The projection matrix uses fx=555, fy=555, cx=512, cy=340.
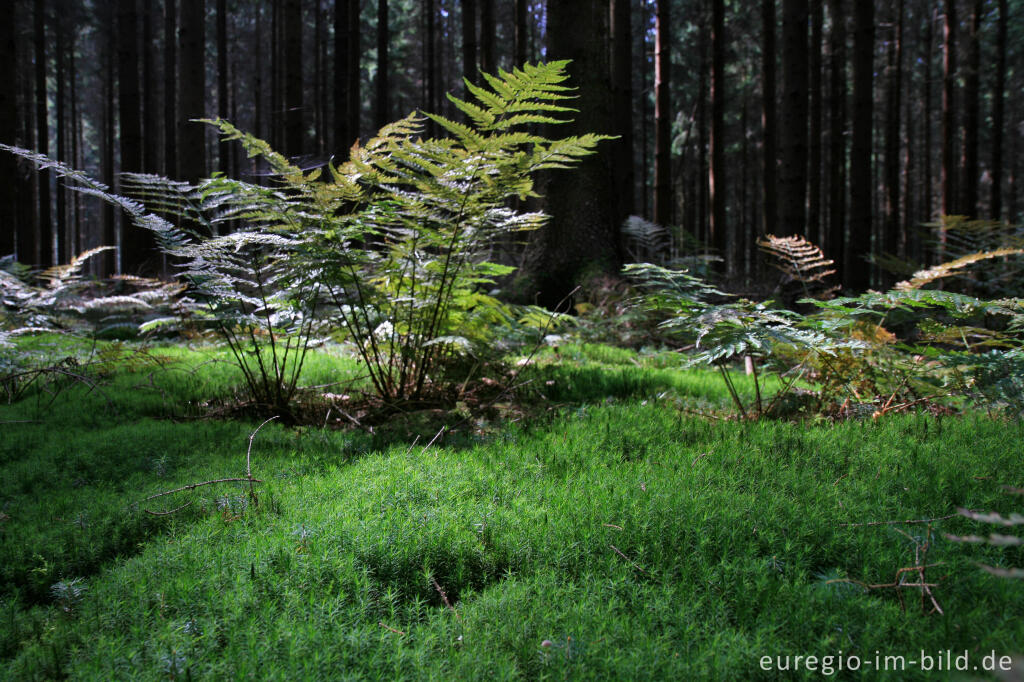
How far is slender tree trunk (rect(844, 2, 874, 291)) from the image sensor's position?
11.3 metres

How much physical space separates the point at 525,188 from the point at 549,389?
155 cm

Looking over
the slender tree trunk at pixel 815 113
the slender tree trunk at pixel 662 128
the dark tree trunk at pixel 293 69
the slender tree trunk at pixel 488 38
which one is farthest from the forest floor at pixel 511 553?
the slender tree trunk at pixel 815 113

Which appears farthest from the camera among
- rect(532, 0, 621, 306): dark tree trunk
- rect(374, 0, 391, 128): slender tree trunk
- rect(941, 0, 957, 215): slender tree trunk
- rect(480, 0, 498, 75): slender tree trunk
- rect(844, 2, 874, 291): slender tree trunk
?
rect(374, 0, 391, 128): slender tree trunk

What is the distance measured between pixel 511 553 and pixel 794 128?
37.9ft

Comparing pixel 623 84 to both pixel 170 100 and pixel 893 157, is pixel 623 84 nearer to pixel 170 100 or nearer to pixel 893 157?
pixel 893 157

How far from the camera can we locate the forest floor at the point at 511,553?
1.54 meters

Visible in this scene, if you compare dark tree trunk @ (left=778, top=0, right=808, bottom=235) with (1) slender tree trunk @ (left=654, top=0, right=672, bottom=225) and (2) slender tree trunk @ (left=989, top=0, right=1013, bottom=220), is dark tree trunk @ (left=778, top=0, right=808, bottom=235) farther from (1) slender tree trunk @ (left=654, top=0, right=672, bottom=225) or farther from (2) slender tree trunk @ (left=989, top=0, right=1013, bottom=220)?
(2) slender tree trunk @ (left=989, top=0, right=1013, bottom=220)

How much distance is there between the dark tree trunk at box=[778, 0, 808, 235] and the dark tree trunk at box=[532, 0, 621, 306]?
474 centimetres

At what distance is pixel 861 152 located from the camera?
11875mm

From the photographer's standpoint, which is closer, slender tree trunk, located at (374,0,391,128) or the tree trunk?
the tree trunk

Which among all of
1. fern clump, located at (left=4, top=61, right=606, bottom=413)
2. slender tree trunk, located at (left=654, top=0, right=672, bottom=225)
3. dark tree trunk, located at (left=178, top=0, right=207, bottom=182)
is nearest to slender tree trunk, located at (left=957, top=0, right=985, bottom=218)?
slender tree trunk, located at (left=654, top=0, right=672, bottom=225)

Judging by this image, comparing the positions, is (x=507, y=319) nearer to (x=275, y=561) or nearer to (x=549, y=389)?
(x=549, y=389)

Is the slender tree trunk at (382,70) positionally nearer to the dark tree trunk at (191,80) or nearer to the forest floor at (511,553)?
the dark tree trunk at (191,80)

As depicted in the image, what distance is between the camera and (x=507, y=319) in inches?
167
